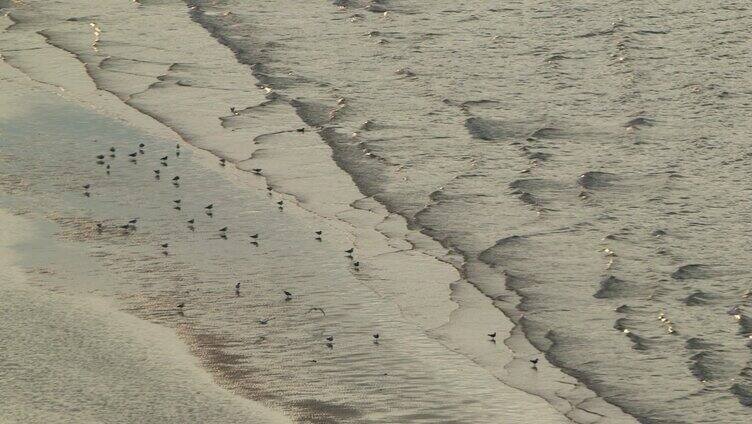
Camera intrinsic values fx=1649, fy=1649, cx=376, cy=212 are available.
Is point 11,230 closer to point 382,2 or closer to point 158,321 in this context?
point 158,321

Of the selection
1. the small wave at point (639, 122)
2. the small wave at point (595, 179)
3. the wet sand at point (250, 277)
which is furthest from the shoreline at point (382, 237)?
the small wave at point (639, 122)

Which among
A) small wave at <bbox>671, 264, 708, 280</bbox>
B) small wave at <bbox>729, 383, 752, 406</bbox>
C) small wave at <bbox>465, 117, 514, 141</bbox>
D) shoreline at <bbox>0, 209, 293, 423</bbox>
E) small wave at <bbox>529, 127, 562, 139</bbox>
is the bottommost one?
shoreline at <bbox>0, 209, 293, 423</bbox>

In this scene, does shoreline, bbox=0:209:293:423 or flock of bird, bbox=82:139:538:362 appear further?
flock of bird, bbox=82:139:538:362

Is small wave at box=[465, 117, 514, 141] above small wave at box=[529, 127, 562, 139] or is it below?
below

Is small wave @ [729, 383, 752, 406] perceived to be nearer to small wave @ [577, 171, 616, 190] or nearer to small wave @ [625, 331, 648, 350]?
small wave @ [625, 331, 648, 350]

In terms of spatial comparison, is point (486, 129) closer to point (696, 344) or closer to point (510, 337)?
point (510, 337)

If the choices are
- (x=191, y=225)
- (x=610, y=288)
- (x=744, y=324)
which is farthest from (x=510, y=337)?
(x=191, y=225)

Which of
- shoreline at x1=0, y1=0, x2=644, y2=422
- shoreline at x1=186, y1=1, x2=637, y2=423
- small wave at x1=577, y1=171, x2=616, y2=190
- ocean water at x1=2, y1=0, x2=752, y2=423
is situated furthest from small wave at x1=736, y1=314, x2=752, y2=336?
small wave at x1=577, y1=171, x2=616, y2=190

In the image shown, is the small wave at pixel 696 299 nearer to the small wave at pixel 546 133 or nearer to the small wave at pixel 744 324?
the small wave at pixel 744 324

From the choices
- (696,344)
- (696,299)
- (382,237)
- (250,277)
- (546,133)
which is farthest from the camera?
(546,133)
